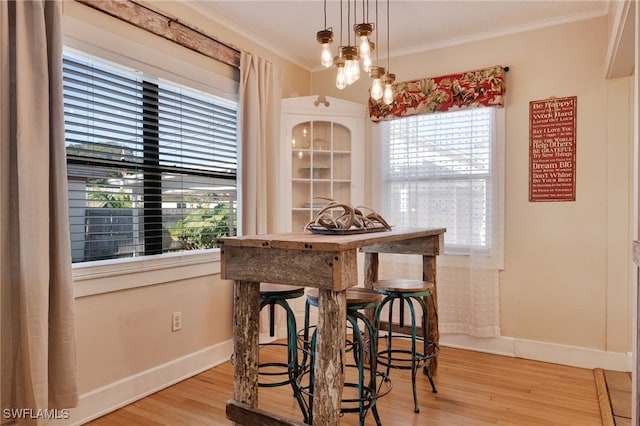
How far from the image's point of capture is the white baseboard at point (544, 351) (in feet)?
10.2

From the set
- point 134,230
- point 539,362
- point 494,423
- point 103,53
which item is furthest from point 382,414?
point 103,53

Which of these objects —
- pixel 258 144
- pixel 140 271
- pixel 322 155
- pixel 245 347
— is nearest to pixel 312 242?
pixel 245 347

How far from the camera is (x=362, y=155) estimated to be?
402cm

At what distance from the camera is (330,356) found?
174 cm

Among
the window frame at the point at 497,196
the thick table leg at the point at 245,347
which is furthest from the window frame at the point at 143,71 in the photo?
the window frame at the point at 497,196

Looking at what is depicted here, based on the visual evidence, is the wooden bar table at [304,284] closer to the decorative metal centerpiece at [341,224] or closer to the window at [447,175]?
the decorative metal centerpiece at [341,224]

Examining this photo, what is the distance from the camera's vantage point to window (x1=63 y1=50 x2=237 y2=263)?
2.40m

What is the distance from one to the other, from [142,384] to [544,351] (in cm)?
290

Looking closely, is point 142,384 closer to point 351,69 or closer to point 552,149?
point 351,69

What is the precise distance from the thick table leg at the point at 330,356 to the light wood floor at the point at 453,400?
0.68 m

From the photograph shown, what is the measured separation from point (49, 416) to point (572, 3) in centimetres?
406

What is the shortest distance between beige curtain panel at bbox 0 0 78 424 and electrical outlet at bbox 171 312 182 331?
88 centimetres

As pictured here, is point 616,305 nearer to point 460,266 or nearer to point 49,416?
point 460,266

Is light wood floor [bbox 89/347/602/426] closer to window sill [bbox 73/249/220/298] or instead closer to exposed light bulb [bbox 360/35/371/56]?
window sill [bbox 73/249/220/298]
